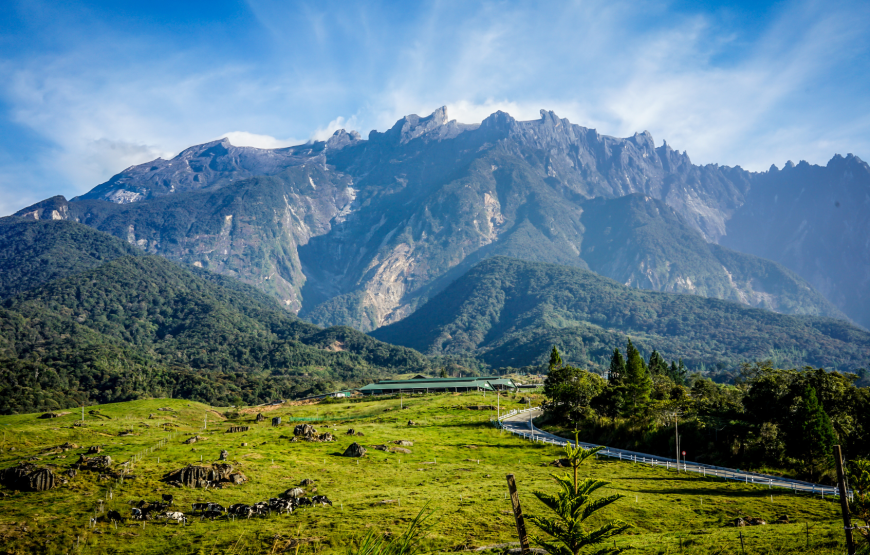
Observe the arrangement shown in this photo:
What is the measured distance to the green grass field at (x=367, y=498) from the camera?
41.1m

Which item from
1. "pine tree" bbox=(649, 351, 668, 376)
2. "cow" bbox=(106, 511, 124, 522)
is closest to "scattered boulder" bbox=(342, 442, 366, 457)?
"cow" bbox=(106, 511, 124, 522)

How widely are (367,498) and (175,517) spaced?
18.2 metres

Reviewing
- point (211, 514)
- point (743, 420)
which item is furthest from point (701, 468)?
point (211, 514)

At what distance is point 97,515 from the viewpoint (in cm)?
4909

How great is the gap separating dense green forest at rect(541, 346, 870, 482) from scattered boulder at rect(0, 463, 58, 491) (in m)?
80.8

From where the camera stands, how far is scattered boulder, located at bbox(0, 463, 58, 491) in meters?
56.0

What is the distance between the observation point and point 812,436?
6444 cm

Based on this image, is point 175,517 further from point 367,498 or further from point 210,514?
point 367,498

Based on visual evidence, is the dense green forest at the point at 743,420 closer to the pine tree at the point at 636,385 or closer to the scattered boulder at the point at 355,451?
the pine tree at the point at 636,385

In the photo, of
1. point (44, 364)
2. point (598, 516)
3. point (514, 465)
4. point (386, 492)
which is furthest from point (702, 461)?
point (44, 364)

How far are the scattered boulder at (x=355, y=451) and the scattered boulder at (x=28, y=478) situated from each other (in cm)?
3627

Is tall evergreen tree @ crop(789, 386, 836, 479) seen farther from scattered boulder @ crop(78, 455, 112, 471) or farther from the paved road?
scattered boulder @ crop(78, 455, 112, 471)

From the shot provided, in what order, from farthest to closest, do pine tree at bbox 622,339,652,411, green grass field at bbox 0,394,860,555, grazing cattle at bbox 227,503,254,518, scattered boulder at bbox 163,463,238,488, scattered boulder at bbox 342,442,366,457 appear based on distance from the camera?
1. pine tree at bbox 622,339,652,411
2. scattered boulder at bbox 342,442,366,457
3. scattered boulder at bbox 163,463,238,488
4. grazing cattle at bbox 227,503,254,518
5. green grass field at bbox 0,394,860,555

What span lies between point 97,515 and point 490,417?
86.4 m
